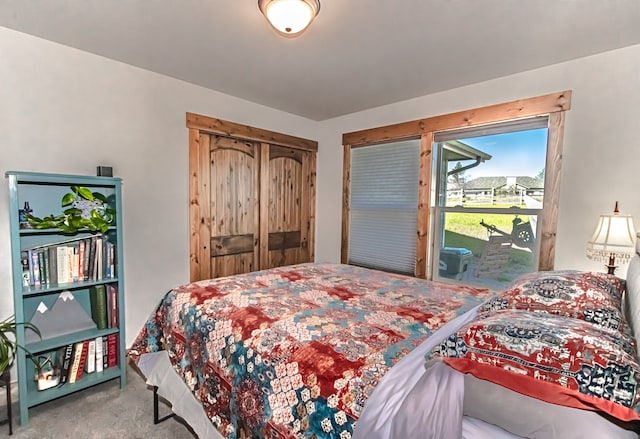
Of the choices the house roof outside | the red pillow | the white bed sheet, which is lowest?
the white bed sheet

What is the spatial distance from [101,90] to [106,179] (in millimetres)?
896

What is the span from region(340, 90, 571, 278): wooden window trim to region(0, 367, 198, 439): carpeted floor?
2.59 m

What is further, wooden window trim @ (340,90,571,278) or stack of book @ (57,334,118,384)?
wooden window trim @ (340,90,571,278)

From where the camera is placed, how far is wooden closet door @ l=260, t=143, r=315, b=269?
3.79 metres

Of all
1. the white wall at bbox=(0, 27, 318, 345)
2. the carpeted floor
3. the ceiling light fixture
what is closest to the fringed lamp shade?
the ceiling light fixture

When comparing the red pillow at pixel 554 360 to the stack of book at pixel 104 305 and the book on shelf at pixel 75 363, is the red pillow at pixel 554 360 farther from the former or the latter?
the book on shelf at pixel 75 363

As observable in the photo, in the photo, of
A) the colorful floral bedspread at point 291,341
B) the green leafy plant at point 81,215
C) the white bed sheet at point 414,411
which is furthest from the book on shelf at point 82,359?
the white bed sheet at point 414,411

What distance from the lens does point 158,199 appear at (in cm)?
286

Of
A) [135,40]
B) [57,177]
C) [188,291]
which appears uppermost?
[135,40]

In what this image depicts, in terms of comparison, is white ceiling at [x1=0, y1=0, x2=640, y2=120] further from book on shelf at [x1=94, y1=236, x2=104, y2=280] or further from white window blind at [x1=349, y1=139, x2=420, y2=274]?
book on shelf at [x1=94, y1=236, x2=104, y2=280]

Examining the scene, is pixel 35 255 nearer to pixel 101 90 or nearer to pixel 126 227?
pixel 126 227

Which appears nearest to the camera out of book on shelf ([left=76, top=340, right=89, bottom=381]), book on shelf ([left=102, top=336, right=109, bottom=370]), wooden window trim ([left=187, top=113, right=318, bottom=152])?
book on shelf ([left=76, top=340, right=89, bottom=381])

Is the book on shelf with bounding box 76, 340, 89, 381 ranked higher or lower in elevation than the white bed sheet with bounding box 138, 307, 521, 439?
lower

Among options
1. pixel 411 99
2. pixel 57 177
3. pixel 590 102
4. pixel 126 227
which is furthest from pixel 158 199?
pixel 590 102
